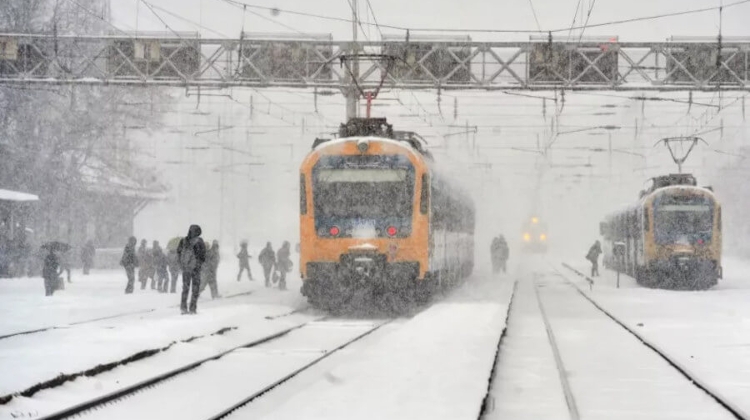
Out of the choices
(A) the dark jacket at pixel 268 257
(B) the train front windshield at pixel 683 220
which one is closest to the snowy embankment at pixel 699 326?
(B) the train front windshield at pixel 683 220

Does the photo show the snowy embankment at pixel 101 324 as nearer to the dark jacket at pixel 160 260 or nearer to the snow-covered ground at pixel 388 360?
the snow-covered ground at pixel 388 360

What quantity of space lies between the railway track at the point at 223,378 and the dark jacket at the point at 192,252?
116 inches

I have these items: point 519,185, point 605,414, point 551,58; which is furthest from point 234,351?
point 519,185

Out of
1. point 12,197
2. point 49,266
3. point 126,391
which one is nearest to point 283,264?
point 12,197

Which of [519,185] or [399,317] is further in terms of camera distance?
[519,185]

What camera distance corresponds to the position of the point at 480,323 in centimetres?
1727

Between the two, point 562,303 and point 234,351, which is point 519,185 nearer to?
point 562,303

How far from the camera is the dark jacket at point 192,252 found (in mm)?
18312

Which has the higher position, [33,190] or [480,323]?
[33,190]

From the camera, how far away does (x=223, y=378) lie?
→ 10.6m

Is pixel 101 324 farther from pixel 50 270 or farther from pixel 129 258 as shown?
pixel 129 258

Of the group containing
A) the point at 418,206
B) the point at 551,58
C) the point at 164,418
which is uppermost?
the point at 551,58

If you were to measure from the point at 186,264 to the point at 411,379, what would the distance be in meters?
8.84

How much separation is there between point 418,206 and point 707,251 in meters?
13.2
